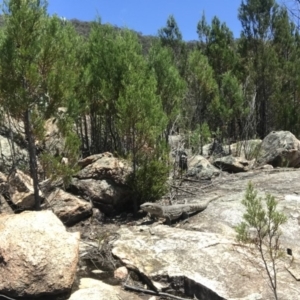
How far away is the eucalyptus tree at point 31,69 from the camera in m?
6.75

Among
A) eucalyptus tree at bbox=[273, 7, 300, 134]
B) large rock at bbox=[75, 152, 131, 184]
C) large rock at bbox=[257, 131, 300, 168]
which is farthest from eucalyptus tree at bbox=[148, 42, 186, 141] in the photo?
eucalyptus tree at bbox=[273, 7, 300, 134]

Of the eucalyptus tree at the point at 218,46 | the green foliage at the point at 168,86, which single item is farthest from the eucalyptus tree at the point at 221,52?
the green foliage at the point at 168,86

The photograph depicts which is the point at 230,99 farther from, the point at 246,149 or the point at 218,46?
the point at 218,46

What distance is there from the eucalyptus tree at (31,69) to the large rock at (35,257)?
177cm

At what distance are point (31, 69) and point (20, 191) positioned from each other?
1.99 meters

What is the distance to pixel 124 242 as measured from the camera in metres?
6.43

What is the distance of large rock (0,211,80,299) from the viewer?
500 centimetres

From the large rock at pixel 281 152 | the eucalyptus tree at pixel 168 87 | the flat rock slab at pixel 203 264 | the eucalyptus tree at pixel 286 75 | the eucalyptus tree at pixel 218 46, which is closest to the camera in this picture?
the flat rock slab at pixel 203 264

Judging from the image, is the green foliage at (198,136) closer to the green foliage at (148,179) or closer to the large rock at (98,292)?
the green foliage at (148,179)

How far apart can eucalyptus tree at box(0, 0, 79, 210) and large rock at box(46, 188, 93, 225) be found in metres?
0.50

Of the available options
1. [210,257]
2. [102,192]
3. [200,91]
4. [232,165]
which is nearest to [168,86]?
[232,165]

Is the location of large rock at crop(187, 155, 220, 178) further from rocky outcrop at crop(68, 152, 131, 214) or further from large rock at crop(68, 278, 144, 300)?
large rock at crop(68, 278, 144, 300)

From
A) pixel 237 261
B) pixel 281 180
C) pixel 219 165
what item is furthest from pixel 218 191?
pixel 237 261

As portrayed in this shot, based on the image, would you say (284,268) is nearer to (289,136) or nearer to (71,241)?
(71,241)
